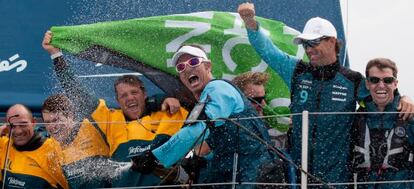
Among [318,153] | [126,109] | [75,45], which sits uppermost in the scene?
[75,45]

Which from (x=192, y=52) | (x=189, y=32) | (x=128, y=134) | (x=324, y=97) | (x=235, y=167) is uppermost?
(x=189, y=32)

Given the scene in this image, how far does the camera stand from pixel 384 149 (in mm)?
4598

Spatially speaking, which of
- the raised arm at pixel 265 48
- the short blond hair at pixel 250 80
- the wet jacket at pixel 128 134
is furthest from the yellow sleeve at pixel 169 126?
the raised arm at pixel 265 48

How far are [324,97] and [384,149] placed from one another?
47cm

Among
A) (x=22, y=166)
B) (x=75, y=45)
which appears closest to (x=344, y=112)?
(x=22, y=166)

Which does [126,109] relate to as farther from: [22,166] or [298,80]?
[298,80]

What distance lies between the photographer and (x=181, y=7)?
7211 mm

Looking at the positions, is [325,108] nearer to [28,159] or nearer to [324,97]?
[324,97]

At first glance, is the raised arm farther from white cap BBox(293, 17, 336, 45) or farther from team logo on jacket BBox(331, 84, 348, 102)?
team logo on jacket BBox(331, 84, 348, 102)

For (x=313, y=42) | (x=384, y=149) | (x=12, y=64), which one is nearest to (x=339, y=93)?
(x=313, y=42)

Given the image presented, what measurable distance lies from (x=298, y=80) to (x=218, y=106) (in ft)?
2.49

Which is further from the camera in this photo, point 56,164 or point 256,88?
point 256,88

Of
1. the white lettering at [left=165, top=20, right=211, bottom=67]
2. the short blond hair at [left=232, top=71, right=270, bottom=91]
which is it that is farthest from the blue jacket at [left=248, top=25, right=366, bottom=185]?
the white lettering at [left=165, top=20, right=211, bottom=67]

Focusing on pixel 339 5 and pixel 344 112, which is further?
pixel 339 5
